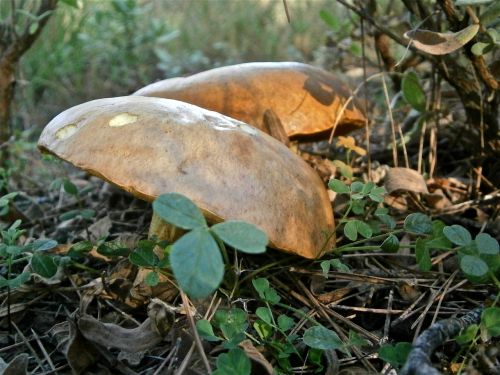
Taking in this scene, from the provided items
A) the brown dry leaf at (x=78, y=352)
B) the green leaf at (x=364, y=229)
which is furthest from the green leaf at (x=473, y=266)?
the brown dry leaf at (x=78, y=352)

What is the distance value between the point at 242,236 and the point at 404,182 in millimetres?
985

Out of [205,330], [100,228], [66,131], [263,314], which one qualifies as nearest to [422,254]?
[263,314]

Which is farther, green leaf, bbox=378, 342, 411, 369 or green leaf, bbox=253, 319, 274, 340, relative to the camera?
green leaf, bbox=253, 319, 274, 340

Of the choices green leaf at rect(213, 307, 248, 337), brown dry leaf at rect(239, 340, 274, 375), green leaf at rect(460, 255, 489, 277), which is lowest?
brown dry leaf at rect(239, 340, 274, 375)

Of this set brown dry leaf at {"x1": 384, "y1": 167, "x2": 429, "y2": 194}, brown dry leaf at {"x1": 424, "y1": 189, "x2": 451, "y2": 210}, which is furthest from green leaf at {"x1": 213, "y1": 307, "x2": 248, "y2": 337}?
brown dry leaf at {"x1": 424, "y1": 189, "x2": 451, "y2": 210}

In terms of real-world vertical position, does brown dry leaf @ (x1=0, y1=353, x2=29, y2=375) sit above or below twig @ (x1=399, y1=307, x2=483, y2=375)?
below

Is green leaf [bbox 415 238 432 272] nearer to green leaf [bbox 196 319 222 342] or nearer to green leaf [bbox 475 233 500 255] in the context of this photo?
green leaf [bbox 475 233 500 255]

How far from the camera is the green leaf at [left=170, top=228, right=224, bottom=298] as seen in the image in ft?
2.92

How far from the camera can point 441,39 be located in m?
1.56

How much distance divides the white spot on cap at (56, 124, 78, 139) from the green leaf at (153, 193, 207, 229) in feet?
1.64

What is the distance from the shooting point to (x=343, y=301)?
1583 millimetres

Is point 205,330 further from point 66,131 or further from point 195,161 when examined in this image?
point 66,131

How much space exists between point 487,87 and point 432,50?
0.47 meters

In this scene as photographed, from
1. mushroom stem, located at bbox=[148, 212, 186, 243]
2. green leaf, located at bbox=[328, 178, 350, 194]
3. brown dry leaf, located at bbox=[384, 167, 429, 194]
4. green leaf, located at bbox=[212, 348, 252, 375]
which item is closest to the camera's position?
green leaf, located at bbox=[212, 348, 252, 375]
